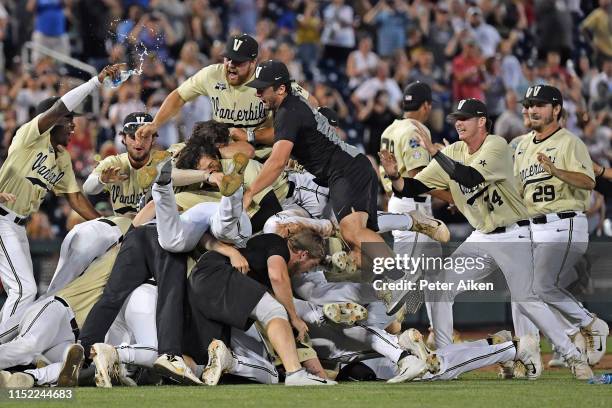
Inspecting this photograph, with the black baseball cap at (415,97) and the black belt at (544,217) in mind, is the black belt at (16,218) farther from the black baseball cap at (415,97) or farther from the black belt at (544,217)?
the black belt at (544,217)

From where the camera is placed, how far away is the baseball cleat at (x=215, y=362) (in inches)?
345

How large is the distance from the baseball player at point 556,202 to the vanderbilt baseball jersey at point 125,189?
334 centimetres

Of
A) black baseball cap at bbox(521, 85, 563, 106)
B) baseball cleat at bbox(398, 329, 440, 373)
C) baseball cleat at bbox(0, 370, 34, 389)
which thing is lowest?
baseball cleat at bbox(0, 370, 34, 389)

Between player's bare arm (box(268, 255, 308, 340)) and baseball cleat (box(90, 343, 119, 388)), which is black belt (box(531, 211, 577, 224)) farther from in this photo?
baseball cleat (box(90, 343, 119, 388))

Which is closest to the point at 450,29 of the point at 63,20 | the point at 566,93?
the point at 566,93

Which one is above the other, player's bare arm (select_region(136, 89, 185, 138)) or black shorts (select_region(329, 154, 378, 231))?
player's bare arm (select_region(136, 89, 185, 138))

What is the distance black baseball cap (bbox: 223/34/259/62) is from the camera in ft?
35.1

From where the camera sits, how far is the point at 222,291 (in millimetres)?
8828

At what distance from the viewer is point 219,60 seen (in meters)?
17.7

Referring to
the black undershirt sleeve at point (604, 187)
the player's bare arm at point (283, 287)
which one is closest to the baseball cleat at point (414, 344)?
the player's bare arm at point (283, 287)

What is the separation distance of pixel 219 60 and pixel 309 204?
6.66 metres

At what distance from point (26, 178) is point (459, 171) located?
363 centimetres

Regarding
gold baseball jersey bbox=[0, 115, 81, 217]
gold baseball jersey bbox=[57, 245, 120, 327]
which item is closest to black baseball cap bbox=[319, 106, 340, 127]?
gold baseball jersey bbox=[0, 115, 81, 217]

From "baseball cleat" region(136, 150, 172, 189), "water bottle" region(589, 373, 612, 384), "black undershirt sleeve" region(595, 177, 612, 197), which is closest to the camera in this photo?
"baseball cleat" region(136, 150, 172, 189)
